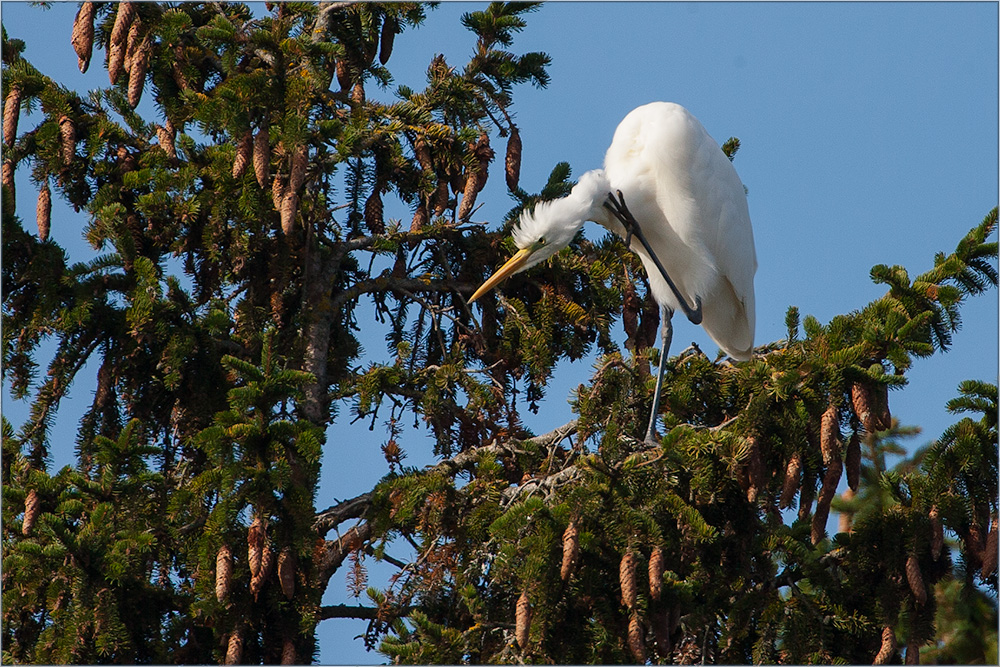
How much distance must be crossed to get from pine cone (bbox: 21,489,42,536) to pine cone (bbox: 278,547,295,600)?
0.93 meters

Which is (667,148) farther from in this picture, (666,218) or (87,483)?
(87,483)

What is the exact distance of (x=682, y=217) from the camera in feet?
19.2

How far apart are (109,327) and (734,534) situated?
9.28 feet

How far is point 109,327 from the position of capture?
4734 millimetres

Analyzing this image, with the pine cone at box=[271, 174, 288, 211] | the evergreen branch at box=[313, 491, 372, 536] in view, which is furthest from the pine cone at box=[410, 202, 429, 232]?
the evergreen branch at box=[313, 491, 372, 536]

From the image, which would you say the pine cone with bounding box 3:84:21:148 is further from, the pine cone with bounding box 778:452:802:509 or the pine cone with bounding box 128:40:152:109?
the pine cone with bounding box 778:452:802:509

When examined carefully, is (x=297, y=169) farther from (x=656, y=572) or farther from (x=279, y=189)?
(x=656, y=572)

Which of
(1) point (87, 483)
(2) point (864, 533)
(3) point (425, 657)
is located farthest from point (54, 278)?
(2) point (864, 533)

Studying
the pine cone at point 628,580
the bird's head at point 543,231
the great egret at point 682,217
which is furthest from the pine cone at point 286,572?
the great egret at point 682,217

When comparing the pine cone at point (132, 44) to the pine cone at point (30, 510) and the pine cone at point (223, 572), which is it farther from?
the pine cone at point (223, 572)

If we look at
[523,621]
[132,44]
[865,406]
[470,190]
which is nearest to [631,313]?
[470,190]

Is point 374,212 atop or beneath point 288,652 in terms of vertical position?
atop

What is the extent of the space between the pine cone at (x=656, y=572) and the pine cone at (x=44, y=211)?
2916mm

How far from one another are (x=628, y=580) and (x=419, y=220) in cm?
249
